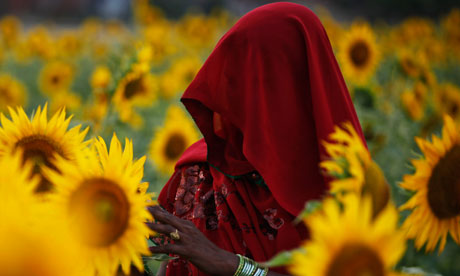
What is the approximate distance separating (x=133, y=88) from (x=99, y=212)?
1739 mm

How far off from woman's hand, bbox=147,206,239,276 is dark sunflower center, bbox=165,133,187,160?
1.93m

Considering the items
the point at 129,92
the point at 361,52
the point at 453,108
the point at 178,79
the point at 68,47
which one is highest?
the point at 68,47

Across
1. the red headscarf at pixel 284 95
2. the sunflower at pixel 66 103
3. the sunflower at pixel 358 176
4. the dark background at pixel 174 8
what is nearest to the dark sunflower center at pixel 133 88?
the sunflower at pixel 66 103

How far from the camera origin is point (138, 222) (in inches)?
37.7

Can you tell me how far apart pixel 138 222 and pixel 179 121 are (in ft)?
7.63

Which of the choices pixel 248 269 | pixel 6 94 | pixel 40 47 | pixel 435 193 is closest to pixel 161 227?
pixel 248 269

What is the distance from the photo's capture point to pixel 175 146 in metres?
3.18

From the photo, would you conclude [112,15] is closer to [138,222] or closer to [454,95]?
[454,95]

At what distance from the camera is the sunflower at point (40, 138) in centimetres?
116

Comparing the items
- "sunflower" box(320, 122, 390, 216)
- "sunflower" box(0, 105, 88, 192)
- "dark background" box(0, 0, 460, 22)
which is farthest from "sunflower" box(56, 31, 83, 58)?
"dark background" box(0, 0, 460, 22)

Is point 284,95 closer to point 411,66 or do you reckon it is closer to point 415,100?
point 415,100

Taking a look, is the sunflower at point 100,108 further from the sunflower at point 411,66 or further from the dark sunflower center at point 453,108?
the dark sunflower center at point 453,108

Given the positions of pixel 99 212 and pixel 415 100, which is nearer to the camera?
pixel 99 212

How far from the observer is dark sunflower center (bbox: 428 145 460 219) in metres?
1.33
